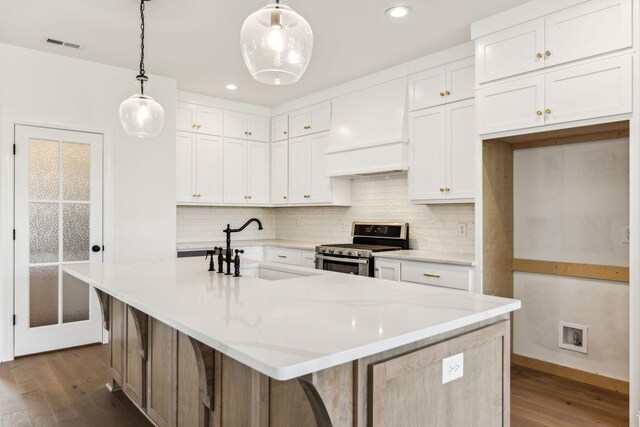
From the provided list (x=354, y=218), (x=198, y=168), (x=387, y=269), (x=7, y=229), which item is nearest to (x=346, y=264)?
(x=387, y=269)

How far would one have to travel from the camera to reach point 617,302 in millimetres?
3033

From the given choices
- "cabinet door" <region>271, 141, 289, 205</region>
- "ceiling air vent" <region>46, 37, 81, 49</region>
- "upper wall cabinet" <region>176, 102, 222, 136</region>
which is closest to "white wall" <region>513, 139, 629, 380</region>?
"cabinet door" <region>271, 141, 289, 205</region>

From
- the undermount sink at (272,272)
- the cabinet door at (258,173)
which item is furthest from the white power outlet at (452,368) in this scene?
the cabinet door at (258,173)

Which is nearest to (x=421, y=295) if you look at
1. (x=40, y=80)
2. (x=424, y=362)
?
(x=424, y=362)

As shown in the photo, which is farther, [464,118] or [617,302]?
[464,118]

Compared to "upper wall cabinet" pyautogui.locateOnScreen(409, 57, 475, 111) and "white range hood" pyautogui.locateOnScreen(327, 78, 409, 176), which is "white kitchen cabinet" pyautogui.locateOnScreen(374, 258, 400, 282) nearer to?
"white range hood" pyautogui.locateOnScreen(327, 78, 409, 176)

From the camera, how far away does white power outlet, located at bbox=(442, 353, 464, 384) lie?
1.55 metres

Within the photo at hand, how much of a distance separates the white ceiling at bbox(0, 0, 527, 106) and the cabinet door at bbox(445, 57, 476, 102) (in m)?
0.20

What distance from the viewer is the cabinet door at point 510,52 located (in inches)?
113

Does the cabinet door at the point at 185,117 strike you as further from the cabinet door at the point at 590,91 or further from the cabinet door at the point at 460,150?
the cabinet door at the point at 590,91

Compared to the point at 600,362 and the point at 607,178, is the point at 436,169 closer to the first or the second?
the point at 607,178

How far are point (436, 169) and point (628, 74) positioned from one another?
159 centimetres

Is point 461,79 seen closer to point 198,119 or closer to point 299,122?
point 299,122

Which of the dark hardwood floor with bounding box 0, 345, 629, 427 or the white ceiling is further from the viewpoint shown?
the white ceiling
